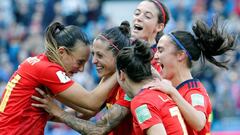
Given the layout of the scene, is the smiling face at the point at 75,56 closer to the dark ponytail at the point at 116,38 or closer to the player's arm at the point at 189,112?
the dark ponytail at the point at 116,38

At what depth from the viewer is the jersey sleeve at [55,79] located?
6344 mm

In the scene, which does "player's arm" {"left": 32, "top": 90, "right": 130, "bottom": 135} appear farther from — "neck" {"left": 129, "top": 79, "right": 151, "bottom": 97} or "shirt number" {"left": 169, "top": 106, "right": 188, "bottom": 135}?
"shirt number" {"left": 169, "top": 106, "right": 188, "bottom": 135}

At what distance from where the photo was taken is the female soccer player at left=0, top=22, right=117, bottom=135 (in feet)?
20.9

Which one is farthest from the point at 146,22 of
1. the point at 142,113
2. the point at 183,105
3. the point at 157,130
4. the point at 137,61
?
the point at 157,130

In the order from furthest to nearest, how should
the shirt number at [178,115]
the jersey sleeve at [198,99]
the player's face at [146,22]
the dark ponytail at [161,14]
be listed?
the dark ponytail at [161,14], the player's face at [146,22], the jersey sleeve at [198,99], the shirt number at [178,115]

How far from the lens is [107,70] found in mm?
6445

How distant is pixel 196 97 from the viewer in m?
6.24

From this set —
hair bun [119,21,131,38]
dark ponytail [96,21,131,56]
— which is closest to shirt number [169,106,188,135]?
dark ponytail [96,21,131,56]

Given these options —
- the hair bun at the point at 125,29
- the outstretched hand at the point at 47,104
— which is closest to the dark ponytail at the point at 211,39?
the hair bun at the point at 125,29

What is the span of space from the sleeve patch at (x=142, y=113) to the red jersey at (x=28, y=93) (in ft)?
2.90

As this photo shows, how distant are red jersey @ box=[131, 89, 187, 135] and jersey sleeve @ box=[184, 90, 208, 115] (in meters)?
0.32

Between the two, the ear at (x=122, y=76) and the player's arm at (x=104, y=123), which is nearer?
the ear at (x=122, y=76)

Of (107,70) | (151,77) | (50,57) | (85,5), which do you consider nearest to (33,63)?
(50,57)

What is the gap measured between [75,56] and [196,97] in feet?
3.64
